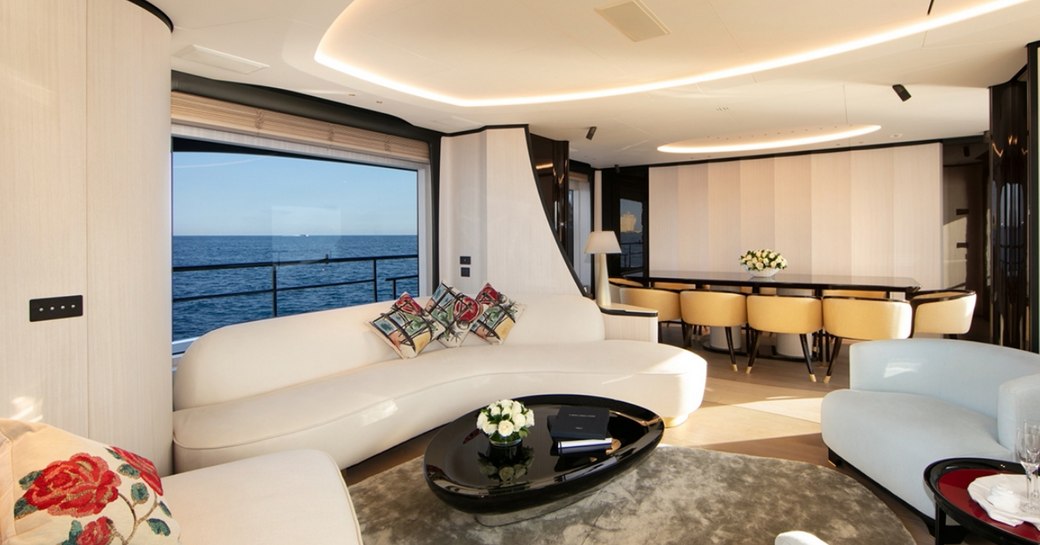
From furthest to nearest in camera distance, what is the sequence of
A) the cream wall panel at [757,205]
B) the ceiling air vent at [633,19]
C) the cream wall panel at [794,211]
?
the cream wall panel at [757,205] → the cream wall panel at [794,211] → the ceiling air vent at [633,19]

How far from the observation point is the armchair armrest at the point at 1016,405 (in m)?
2.11

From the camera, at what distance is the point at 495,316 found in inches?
168

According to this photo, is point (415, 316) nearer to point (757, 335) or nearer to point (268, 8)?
point (268, 8)

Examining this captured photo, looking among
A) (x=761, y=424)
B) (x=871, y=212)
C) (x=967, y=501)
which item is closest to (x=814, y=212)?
(x=871, y=212)

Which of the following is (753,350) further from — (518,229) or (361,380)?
(361,380)

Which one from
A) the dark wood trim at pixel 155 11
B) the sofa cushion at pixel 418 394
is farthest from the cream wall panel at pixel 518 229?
the dark wood trim at pixel 155 11

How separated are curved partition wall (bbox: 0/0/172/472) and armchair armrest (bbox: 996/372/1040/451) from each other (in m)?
3.71

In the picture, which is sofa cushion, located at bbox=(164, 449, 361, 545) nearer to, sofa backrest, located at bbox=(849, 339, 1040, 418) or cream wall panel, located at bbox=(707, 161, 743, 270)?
sofa backrest, located at bbox=(849, 339, 1040, 418)

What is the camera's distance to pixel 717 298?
5270mm

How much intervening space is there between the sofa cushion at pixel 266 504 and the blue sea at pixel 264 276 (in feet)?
19.0

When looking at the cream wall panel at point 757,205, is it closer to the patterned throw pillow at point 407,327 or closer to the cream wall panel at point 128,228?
the patterned throw pillow at point 407,327

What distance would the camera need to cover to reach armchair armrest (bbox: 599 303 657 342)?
14.4 ft

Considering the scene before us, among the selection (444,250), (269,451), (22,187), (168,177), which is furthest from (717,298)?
(22,187)

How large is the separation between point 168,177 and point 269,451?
1.44 m
